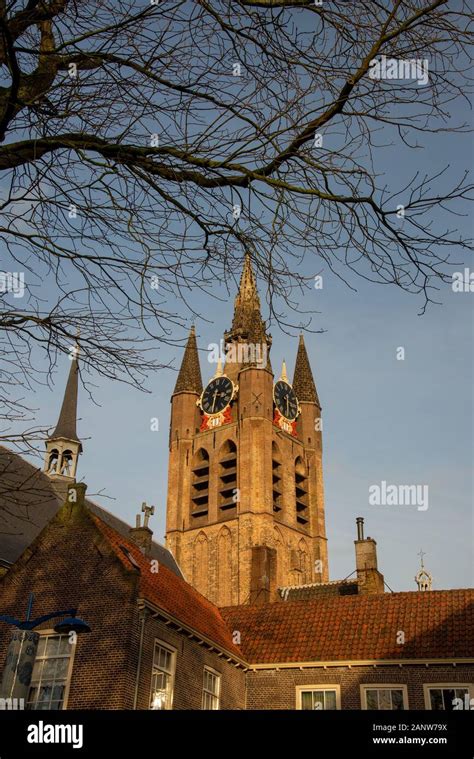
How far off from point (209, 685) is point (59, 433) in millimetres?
30863

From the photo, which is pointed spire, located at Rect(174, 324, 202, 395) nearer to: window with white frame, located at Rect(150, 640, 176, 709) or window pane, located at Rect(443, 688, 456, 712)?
window pane, located at Rect(443, 688, 456, 712)

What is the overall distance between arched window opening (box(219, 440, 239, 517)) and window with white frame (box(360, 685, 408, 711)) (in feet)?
118

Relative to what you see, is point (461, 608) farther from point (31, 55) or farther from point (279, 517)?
point (279, 517)

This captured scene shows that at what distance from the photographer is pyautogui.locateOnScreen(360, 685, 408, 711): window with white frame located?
17.8 m

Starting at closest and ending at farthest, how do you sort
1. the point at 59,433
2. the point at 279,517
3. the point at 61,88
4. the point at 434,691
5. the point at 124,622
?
the point at 61,88 < the point at 124,622 < the point at 434,691 < the point at 59,433 < the point at 279,517

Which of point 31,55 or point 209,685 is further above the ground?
point 31,55

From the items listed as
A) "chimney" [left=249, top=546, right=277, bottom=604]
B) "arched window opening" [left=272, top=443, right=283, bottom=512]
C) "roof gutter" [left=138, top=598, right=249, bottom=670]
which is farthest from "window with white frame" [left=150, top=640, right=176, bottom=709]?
"arched window opening" [left=272, top=443, right=283, bottom=512]

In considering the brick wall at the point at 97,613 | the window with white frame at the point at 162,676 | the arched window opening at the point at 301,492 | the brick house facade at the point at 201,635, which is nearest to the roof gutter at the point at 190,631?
the brick house facade at the point at 201,635

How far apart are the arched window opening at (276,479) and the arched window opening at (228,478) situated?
9.70ft

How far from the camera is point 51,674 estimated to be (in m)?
15.2

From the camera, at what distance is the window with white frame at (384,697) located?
703 inches

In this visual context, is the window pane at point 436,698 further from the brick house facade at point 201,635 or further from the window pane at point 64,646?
the window pane at point 64,646

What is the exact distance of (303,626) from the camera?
2095cm
